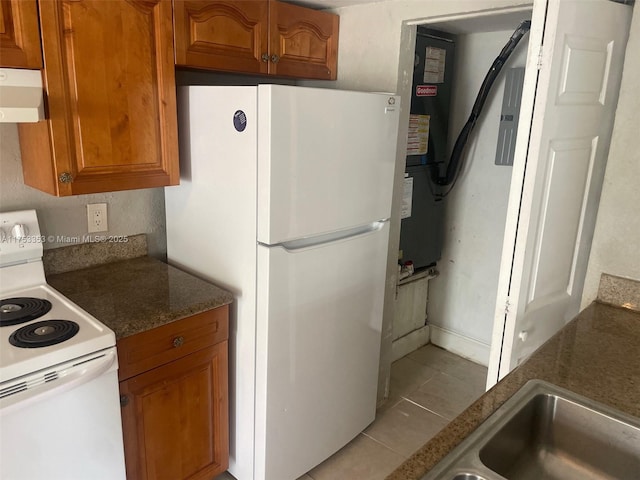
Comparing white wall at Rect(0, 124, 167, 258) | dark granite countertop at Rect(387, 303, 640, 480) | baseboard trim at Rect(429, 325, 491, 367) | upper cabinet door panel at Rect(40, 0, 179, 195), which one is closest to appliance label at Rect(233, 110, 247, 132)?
upper cabinet door panel at Rect(40, 0, 179, 195)

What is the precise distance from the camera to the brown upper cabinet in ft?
5.93

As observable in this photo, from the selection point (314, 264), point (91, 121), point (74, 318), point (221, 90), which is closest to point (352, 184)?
point (314, 264)

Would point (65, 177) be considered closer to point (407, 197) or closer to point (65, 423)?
point (65, 423)

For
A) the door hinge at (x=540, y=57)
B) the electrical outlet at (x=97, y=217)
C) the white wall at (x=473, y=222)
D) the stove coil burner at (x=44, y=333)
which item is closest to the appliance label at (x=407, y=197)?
the white wall at (x=473, y=222)

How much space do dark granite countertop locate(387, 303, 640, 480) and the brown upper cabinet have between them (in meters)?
1.49

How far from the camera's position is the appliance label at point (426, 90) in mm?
2672

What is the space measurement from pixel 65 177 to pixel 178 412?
35.1 inches

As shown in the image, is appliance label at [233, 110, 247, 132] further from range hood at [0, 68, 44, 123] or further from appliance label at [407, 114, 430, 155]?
appliance label at [407, 114, 430, 155]

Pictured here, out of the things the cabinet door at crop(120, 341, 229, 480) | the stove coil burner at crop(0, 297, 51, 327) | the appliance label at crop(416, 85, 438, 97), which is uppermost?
the appliance label at crop(416, 85, 438, 97)

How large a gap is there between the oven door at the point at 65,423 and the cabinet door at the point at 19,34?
86 cm

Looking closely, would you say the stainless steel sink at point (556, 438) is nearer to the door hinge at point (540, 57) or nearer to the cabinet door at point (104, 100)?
the door hinge at point (540, 57)

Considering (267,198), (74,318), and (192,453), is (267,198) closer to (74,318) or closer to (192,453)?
(74,318)

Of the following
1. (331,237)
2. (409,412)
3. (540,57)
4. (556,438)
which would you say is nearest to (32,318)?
(331,237)

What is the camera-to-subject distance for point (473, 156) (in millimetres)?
2957
